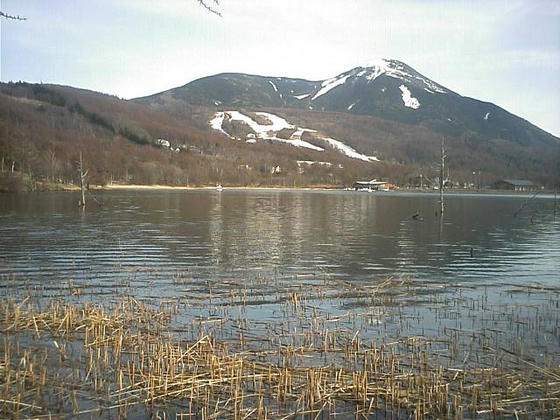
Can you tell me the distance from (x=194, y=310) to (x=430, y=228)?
1304 inches

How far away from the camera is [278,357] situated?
10969 millimetres

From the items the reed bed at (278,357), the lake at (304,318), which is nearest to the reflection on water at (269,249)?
the lake at (304,318)

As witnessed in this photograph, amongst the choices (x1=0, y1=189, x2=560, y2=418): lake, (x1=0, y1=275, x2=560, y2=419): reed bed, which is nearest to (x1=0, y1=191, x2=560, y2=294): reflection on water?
(x1=0, y1=189, x2=560, y2=418): lake

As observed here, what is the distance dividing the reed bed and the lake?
0.05 metres

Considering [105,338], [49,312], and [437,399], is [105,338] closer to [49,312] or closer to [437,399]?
[49,312]

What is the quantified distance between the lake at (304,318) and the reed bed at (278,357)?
1.9 inches

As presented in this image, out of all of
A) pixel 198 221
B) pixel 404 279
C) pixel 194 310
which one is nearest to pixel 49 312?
pixel 194 310

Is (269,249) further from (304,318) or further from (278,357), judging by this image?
(278,357)

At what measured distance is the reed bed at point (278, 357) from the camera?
8711 mm

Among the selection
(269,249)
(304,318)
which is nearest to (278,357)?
(304,318)

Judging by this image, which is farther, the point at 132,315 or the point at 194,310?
the point at 194,310

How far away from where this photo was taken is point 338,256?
28312 mm

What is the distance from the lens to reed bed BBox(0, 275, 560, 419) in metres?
8.71

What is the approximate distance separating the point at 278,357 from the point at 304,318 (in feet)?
12.9
